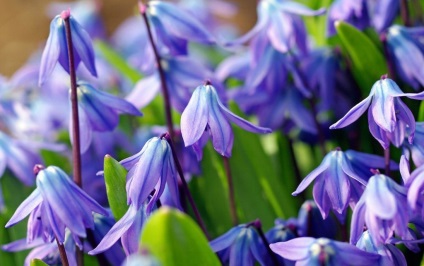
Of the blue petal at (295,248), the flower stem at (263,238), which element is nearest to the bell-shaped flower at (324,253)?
the blue petal at (295,248)

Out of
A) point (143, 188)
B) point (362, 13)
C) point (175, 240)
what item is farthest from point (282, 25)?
point (175, 240)

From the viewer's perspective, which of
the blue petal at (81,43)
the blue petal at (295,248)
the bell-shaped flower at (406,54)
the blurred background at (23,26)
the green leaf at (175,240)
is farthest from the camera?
the blurred background at (23,26)

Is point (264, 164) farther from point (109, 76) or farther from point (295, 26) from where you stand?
point (109, 76)

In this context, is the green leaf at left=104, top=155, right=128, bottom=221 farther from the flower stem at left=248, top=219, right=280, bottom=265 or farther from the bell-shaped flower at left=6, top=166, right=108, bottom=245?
the flower stem at left=248, top=219, right=280, bottom=265

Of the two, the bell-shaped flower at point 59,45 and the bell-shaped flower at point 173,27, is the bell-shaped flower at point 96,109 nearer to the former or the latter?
the bell-shaped flower at point 59,45

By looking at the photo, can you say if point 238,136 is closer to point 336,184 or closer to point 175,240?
point 336,184
